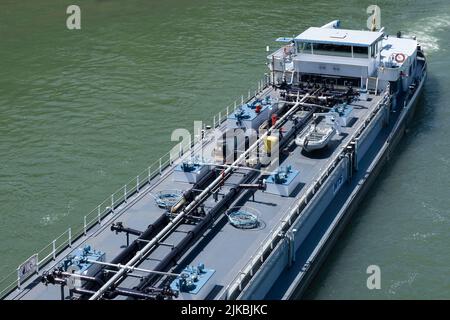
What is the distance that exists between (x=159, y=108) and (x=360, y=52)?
609 inches

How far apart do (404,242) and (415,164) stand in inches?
367

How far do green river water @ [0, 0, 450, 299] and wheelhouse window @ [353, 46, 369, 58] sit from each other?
21.1 feet

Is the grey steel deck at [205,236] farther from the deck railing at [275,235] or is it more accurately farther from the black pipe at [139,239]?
the black pipe at [139,239]

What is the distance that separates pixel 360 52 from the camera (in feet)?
148

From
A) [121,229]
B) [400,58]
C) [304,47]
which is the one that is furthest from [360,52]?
[121,229]

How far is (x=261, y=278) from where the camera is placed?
2744 centimetres

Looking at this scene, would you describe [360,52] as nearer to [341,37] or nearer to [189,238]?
[341,37]

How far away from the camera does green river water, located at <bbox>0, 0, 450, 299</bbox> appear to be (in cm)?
3550

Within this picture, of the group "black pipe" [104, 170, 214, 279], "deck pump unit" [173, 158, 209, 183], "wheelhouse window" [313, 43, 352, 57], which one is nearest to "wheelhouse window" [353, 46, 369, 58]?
"wheelhouse window" [313, 43, 352, 57]

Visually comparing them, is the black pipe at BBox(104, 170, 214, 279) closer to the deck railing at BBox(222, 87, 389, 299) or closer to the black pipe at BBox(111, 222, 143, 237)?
the black pipe at BBox(111, 222, 143, 237)

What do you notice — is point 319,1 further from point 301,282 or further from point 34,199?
point 301,282

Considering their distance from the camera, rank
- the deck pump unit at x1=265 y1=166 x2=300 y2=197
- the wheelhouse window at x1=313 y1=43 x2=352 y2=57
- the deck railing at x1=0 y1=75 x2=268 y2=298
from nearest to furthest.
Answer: the deck railing at x1=0 y1=75 x2=268 y2=298 → the deck pump unit at x1=265 y1=166 x2=300 y2=197 → the wheelhouse window at x1=313 y1=43 x2=352 y2=57

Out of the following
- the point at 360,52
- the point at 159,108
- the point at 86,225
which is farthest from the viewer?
the point at 159,108

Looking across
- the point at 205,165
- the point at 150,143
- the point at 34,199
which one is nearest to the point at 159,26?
the point at 150,143
